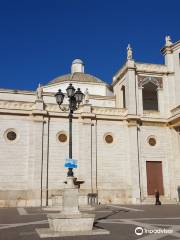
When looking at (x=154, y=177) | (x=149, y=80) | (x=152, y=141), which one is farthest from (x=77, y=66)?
(x=154, y=177)

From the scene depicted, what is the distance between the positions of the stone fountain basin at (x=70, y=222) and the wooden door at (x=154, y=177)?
1909 centimetres

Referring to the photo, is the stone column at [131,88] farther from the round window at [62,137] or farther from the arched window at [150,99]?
the round window at [62,137]

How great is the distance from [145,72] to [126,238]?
953 inches

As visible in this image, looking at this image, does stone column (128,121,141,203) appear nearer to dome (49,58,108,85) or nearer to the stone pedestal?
dome (49,58,108,85)

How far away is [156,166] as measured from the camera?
3030 centimetres

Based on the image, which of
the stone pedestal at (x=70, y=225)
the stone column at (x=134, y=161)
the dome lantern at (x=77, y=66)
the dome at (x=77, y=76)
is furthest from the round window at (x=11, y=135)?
the dome lantern at (x=77, y=66)

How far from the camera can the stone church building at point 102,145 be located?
2712 centimetres

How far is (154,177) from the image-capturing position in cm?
3000

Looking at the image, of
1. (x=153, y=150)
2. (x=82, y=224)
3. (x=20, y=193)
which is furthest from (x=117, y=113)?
(x=82, y=224)

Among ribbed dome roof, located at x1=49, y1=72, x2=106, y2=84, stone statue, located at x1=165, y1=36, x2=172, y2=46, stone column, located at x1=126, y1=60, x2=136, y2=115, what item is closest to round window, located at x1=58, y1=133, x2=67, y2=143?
stone column, located at x1=126, y1=60, x2=136, y2=115

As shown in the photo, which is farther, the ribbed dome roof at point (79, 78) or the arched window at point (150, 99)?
the ribbed dome roof at point (79, 78)

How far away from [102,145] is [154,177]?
580 centimetres

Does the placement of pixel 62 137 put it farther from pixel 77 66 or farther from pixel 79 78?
pixel 77 66

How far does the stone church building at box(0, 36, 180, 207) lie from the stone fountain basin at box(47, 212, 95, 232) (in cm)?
1331
